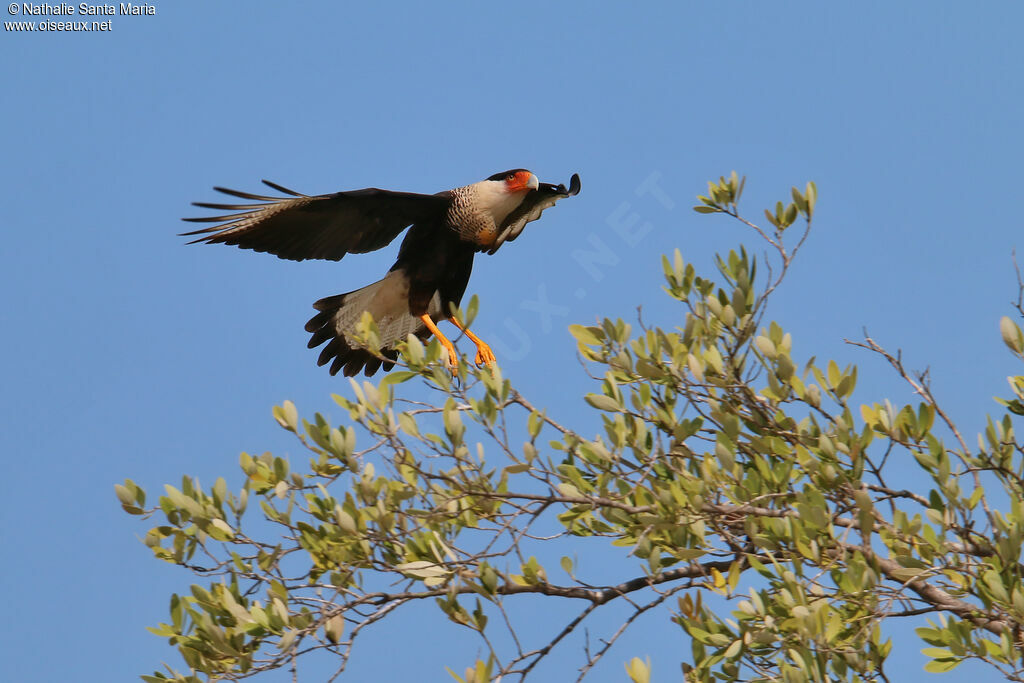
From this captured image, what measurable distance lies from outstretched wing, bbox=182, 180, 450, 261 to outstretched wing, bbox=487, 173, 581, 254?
2.02 feet

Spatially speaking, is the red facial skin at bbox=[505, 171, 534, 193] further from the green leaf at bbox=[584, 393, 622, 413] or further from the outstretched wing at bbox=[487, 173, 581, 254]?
the green leaf at bbox=[584, 393, 622, 413]

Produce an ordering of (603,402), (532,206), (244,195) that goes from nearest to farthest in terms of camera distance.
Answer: (603,402) → (244,195) → (532,206)

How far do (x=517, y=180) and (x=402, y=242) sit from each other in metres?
0.81

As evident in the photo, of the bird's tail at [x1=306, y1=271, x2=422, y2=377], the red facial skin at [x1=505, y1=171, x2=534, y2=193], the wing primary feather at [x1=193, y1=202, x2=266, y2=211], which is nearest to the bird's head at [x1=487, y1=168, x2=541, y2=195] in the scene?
the red facial skin at [x1=505, y1=171, x2=534, y2=193]

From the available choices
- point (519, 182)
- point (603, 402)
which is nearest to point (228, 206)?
point (519, 182)

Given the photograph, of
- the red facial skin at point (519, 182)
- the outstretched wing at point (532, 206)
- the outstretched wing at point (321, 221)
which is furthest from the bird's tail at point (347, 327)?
the red facial skin at point (519, 182)

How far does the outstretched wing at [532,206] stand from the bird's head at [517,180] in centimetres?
13

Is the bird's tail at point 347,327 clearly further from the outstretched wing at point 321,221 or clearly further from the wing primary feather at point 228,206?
the wing primary feather at point 228,206

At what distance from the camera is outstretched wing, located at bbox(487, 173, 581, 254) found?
6.31 metres

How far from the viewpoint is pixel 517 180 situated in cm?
622

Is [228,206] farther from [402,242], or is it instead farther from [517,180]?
[517,180]

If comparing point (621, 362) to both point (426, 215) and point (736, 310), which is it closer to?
point (736, 310)

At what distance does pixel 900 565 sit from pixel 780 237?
128 centimetres

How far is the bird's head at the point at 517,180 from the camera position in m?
6.17
